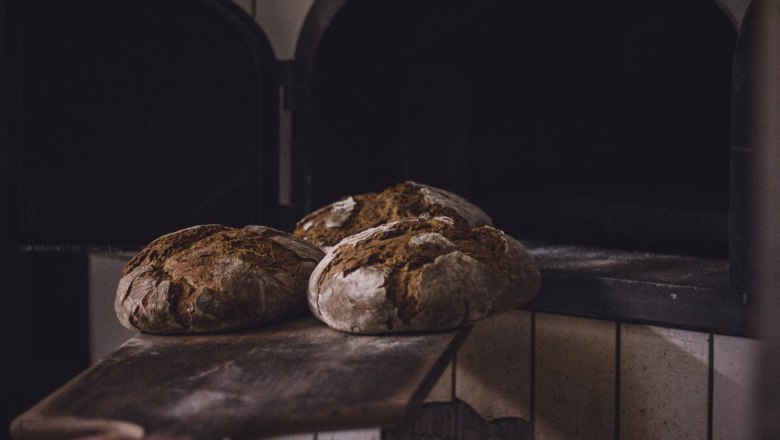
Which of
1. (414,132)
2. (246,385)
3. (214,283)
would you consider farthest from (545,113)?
(246,385)

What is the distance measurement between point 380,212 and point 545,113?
903 mm

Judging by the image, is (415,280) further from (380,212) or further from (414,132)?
(414,132)

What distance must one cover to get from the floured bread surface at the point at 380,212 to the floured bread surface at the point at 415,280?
11.2 inches

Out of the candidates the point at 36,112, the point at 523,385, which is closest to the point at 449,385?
the point at 523,385

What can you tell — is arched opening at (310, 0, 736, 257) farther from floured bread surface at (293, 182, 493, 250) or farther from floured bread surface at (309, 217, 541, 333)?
floured bread surface at (309, 217, 541, 333)

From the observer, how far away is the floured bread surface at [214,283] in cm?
155

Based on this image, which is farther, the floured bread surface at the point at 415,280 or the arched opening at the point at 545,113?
the arched opening at the point at 545,113

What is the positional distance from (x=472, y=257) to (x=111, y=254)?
4.93ft

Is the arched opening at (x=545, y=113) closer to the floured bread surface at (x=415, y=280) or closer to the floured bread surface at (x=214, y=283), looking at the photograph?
the floured bread surface at (x=214, y=283)

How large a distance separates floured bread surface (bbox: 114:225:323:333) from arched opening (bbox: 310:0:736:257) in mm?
795

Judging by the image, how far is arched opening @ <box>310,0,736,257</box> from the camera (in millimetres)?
2354

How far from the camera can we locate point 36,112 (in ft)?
8.29

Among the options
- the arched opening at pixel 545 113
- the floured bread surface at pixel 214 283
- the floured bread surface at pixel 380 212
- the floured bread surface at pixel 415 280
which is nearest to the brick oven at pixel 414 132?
the arched opening at pixel 545 113

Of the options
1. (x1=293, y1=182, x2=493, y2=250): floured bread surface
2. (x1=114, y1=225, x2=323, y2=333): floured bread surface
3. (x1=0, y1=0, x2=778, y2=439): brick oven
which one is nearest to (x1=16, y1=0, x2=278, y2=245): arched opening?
(x1=0, y1=0, x2=778, y2=439): brick oven
